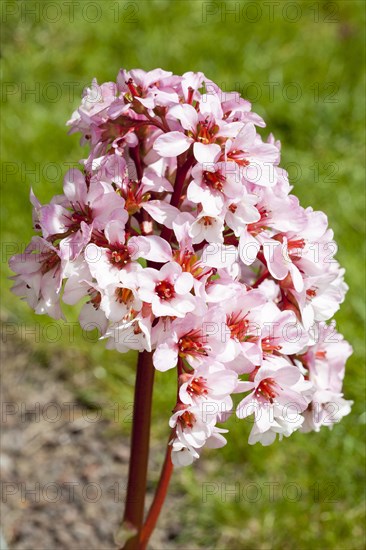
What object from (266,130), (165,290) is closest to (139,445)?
(165,290)

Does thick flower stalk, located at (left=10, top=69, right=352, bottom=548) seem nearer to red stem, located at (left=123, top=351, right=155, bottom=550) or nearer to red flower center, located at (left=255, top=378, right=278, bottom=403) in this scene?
red flower center, located at (left=255, top=378, right=278, bottom=403)

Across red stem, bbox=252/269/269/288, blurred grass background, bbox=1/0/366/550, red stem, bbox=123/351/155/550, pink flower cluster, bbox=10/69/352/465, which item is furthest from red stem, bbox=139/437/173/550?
blurred grass background, bbox=1/0/366/550

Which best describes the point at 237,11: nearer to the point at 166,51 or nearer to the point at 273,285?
the point at 166,51

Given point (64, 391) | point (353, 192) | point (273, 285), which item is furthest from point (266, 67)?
point (273, 285)

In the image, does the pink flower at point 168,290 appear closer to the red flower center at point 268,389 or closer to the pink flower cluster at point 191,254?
the pink flower cluster at point 191,254

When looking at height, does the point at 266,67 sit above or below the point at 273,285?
below

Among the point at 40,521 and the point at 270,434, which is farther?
the point at 40,521
